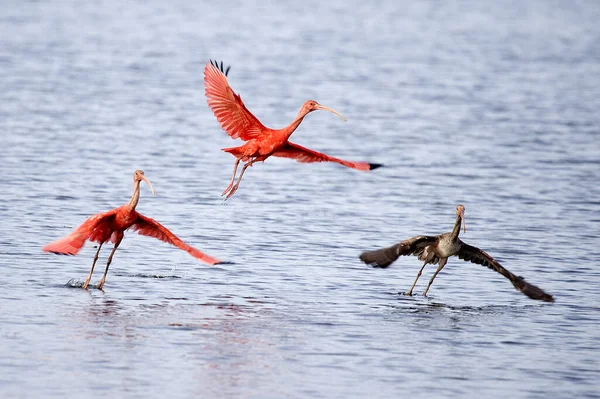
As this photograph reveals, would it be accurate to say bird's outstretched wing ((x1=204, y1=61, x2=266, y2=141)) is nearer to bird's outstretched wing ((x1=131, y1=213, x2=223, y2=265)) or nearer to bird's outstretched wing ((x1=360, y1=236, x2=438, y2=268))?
bird's outstretched wing ((x1=131, y1=213, x2=223, y2=265))

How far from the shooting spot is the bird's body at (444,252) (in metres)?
16.4

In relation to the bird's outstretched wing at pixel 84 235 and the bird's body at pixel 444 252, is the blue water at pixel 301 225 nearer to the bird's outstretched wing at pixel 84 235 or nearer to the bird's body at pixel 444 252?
the bird's body at pixel 444 252

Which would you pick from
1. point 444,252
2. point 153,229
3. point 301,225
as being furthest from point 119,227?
point 301,225

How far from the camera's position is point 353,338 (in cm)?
1452

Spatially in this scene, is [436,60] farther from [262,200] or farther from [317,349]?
[317,349]

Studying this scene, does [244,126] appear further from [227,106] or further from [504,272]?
[504,272]

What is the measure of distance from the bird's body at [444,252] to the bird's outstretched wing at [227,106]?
2595mm

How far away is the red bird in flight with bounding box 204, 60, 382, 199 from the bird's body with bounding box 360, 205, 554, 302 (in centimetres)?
121

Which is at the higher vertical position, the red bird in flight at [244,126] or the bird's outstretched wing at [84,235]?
the red bird in flight at [244,126]

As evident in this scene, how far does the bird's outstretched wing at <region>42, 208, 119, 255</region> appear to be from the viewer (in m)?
15.4

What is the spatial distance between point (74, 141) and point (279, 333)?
641 inches

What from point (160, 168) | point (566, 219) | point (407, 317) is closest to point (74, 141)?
point (160, 168)

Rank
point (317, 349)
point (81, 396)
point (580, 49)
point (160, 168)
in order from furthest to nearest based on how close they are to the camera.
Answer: point (580, 49), point (160, 168), point (317, 349), point (81, 396)

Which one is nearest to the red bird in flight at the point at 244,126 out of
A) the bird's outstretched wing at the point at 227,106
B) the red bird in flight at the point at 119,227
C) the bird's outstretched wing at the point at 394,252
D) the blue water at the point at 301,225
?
the bird's outstretched wing at the point at 227,106
